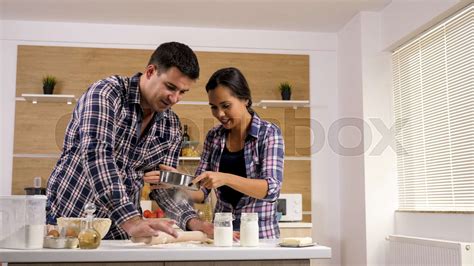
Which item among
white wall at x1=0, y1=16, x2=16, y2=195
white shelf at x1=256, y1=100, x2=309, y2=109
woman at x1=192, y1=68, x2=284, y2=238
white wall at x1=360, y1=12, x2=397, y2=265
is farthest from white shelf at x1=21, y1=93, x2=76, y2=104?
woman at x1=192, y1=68, x2=284, y2=238

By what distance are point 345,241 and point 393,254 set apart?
785 mm

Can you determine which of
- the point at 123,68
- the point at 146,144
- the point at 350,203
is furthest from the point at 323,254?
the point at 123,68

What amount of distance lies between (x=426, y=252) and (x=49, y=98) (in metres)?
3.53

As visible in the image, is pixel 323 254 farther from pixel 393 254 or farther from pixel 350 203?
pixel 350 203

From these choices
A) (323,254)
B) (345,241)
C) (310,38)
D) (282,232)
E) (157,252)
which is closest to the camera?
(157,252)

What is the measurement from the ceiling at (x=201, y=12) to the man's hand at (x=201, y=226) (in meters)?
2.90

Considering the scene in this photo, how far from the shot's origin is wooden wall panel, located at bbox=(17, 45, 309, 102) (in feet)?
17.3

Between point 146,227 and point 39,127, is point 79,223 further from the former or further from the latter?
point 39,127

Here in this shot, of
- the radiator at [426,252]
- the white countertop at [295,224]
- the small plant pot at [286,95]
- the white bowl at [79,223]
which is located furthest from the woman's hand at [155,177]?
the small plant pot at [286,95]

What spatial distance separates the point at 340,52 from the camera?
18.4 ft

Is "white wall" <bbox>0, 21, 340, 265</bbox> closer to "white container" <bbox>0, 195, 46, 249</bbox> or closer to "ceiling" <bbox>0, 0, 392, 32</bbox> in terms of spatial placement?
Answer: "ceiling" <bbox>0, 0, 392, 32</bbox>

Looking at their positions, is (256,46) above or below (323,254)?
above

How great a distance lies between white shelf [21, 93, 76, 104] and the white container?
11.2ft

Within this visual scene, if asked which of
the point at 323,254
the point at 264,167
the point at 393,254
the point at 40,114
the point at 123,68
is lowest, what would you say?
the point at 393,254
